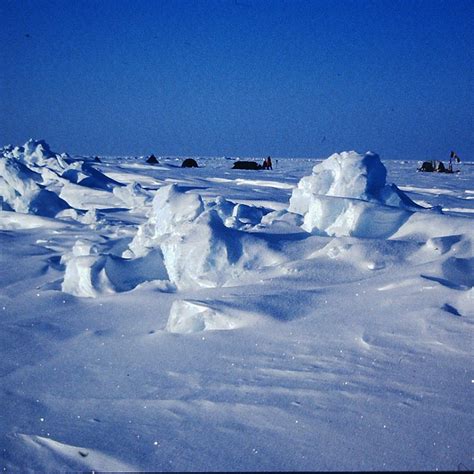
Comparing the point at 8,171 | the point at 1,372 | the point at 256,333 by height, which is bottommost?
the point at 1,372

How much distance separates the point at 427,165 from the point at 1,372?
22.4 meters

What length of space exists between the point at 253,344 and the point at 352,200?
1814 millimetres

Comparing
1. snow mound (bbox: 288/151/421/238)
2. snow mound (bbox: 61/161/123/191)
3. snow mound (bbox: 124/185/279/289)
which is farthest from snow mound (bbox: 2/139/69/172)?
snow mound (bbox: 124/185/279/289)

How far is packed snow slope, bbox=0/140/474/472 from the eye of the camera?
1.54 m

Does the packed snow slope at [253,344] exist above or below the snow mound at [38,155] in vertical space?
below

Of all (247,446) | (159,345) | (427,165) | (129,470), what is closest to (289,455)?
(247,446)

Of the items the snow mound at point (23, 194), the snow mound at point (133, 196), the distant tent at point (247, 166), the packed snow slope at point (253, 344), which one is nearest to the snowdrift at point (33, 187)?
the snow mound at point (23, 194)

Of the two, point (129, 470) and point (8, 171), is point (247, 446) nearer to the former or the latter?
point (129, 470)

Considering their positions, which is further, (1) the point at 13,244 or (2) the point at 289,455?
(1) the point at 13,244

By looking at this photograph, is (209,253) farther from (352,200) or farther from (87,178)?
(87,178)

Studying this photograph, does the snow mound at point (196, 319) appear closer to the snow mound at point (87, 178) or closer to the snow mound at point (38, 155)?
the snow mound at point (87, 178)

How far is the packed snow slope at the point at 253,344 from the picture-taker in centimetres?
154

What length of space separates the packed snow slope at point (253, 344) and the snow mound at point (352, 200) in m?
0.01

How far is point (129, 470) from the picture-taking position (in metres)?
1.46
